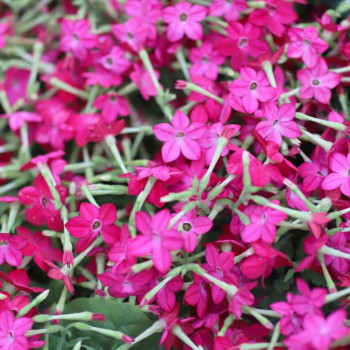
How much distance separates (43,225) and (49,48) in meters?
0.39

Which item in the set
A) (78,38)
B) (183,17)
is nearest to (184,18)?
(183,17)

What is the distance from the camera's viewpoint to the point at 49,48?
43.0 inches

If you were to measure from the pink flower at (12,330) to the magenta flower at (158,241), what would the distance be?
0.63 ft

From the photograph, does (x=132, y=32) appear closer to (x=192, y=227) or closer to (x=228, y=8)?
(x=228, y=8)

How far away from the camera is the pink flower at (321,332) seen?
1.93ft

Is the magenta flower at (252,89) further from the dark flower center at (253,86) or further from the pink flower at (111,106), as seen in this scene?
the pink flower at (111,106)

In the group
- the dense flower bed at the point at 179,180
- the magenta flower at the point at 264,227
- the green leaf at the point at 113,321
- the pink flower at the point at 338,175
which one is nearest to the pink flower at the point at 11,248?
the dense flower bed at the point at 179,180

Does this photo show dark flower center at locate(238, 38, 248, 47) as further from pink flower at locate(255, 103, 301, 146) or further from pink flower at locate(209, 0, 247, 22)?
pink flower at locate(255, 103, 301, 146)

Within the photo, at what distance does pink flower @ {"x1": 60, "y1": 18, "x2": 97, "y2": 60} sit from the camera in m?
0.97

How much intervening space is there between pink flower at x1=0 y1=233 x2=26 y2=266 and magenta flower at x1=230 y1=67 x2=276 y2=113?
1.30ft

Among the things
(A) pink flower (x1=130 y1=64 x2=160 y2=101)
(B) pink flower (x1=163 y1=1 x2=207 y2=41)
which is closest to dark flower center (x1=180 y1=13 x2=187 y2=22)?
(B) pink flower (x1=163 y1=1 x2=207 y2=41)

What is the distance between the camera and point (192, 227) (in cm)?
71

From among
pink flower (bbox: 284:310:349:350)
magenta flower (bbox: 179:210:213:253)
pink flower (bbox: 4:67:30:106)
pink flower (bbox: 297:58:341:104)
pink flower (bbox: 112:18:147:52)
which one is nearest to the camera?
pink flower (bbox: 284:310:349:350)

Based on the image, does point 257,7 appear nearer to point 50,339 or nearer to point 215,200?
point 215,200
